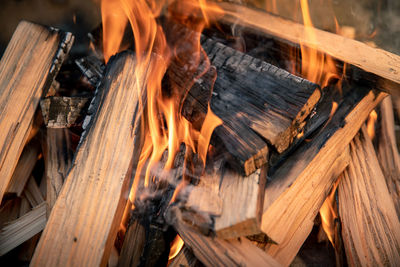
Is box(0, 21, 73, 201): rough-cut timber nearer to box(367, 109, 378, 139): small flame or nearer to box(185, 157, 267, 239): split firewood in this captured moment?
box(185, 157, 267, 239): split firewood

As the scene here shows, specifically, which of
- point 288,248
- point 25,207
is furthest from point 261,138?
point 25,207

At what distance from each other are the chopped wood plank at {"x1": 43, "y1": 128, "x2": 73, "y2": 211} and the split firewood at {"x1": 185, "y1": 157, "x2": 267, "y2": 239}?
2.83ft

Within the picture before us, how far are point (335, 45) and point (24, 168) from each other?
6.93 feet

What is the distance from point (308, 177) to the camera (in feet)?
4.48

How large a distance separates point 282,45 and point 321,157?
756 millimetres

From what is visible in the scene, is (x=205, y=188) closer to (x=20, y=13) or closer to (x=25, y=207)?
(x=25, y=207)

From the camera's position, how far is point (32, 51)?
62.3 inches

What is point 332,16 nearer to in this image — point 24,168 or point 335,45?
point 335,45

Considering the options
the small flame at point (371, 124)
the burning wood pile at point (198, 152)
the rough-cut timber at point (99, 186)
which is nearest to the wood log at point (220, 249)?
the burning wood pile at point (198, 152)

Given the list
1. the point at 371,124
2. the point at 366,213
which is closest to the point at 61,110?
the point at 366,213

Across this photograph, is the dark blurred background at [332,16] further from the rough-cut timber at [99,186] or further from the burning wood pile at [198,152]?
the rough-cut timber at [99,186]

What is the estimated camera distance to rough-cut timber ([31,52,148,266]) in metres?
1.18

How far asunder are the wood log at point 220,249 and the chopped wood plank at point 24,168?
1089mm

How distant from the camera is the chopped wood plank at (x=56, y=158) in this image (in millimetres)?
1602
